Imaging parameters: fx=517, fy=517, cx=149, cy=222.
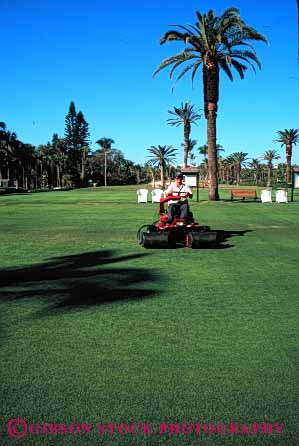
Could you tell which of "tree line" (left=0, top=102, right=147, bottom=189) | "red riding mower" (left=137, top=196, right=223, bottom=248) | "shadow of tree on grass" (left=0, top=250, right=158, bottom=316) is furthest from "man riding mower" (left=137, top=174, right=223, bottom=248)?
"tree line" (left=0, top=102, right=147, bottom=189)

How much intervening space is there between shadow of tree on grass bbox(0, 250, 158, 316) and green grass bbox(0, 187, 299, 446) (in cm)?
2

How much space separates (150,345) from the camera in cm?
473

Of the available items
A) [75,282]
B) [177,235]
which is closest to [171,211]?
[177,235]

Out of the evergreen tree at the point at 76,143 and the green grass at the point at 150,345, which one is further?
the evergreen tree at the point at 76,143

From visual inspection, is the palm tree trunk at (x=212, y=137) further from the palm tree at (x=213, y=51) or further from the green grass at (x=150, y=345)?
the green grass at (x=150, y=345)

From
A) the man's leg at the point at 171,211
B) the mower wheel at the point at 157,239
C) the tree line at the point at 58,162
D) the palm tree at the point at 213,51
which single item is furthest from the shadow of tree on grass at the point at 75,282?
the tree line at the point at 58,162

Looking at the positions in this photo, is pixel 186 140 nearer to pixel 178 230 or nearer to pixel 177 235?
pixel 177 235

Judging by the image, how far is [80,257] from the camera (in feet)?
33.2

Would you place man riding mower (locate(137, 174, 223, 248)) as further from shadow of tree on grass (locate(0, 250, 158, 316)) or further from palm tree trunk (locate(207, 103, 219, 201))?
palm tree trunk (locate(207, 103, 219, 201))

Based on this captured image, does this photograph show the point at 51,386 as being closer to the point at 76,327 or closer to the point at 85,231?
the point at 76,327

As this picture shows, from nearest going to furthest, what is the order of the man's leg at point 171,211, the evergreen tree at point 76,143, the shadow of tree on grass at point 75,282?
1. the shadow of tree on grass at point 75,282
2. the man's leg at point 171,211
3. the evergreen tree at point 76,143

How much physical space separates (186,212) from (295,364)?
7546 millimetres

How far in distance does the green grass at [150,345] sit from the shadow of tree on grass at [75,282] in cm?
2

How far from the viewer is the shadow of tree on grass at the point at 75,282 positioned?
21.5 feet
